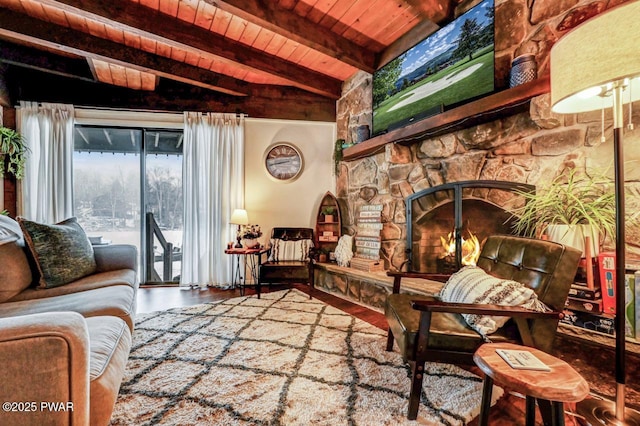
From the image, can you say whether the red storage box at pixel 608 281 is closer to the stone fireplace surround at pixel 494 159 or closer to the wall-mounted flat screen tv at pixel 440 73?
the stone fireplace surround at pixel 494 159

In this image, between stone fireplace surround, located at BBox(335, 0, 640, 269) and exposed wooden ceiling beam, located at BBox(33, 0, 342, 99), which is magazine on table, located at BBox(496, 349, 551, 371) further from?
exposed wooden ceiling beam, located at BBox(33, 0, 342, 99)

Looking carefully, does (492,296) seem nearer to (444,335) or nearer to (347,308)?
(444,335)

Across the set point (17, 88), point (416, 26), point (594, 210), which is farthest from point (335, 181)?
point (17, 88)

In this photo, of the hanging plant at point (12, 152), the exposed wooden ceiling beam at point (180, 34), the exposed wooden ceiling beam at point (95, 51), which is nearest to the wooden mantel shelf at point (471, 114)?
the exposed wooden ceiling beam at point (180, 34)

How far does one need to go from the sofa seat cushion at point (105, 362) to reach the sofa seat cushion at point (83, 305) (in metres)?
0.15

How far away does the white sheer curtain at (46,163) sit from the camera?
11.6 ft

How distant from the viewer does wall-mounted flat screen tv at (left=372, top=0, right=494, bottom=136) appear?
7.20ft

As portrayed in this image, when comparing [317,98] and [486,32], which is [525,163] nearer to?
[486,32]

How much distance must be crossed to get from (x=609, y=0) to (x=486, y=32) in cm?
67

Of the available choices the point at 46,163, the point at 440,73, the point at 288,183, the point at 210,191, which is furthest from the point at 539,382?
the point at 46,163

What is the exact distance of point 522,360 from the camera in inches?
40.6

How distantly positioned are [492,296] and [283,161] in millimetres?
3365

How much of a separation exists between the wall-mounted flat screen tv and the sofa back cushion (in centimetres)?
304

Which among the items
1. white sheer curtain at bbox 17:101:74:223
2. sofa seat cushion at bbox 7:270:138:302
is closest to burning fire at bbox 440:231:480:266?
sofa seat cushion at bbox 7:270:138:302
